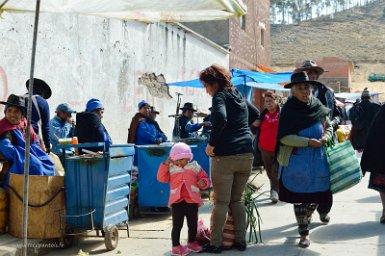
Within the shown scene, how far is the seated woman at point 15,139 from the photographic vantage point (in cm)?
597

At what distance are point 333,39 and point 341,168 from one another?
101m

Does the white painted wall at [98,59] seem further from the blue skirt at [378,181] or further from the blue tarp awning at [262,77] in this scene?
the blue skirt at [378,181]

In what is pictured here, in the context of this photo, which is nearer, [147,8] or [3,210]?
[147,8]

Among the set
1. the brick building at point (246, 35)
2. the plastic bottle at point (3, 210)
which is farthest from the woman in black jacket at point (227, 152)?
the brick building at point (246, 35)

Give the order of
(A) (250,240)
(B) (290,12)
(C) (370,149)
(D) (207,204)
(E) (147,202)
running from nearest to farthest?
(A) (250,240), (C) (370,149), (E) (147,202), (D) (207,204), (B) (290,12)

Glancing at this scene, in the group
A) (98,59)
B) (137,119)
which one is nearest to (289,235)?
(137,119)

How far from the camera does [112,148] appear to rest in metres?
5.93

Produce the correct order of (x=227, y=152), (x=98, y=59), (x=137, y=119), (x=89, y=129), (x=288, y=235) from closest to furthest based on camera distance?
(x=227, y=152), (x=288, y=235), (x=89, y=129), (x=137, y=119), (x=98, y=59)

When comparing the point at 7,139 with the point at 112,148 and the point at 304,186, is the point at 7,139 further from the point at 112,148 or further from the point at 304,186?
the point at 304,186

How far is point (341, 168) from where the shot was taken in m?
6.03

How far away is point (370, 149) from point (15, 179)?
A: 4333 mm

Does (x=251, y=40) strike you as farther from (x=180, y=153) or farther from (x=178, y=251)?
(x=178, y=251)

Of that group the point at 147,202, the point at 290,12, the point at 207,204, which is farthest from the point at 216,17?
the point at 290,12

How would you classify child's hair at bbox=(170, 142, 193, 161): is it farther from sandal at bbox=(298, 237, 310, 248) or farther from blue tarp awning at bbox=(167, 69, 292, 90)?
blue tarp awning at bbox=(167, 69, 292, 90)
